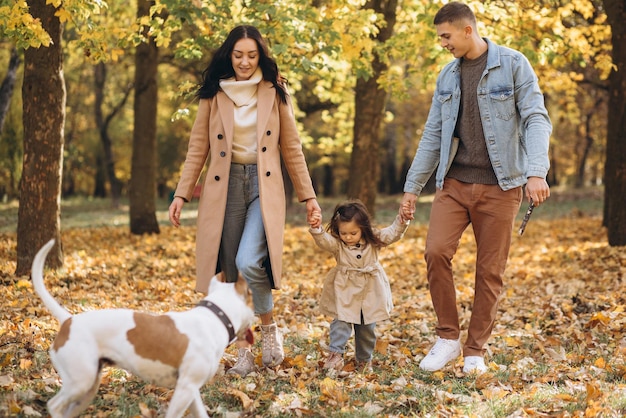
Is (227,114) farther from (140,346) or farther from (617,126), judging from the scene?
(617,126)

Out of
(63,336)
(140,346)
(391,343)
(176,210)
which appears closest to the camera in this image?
(63,336)

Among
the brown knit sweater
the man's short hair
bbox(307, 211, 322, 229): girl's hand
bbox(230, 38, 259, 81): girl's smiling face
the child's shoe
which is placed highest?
the man's short hair

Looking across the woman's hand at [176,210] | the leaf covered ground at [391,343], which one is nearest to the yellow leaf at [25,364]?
the leaf covered ground at [391,343]

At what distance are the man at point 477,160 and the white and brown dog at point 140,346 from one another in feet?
6.46

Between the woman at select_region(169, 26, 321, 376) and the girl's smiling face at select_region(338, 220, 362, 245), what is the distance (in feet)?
0.77

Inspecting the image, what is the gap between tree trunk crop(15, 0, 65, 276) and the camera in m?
8.45

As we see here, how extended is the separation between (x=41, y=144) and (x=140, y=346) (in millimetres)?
5838

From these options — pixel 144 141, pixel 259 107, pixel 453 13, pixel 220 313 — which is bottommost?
pixel 220 313

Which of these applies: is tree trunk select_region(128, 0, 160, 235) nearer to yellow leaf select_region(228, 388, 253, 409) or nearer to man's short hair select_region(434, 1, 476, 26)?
man's short hair select_region(434, 1, 476, 26)

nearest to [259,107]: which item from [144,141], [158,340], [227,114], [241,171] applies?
[227,114]

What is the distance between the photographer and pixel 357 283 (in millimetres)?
A: 5105

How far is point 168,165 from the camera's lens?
33.4m

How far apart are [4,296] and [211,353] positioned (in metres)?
4.72

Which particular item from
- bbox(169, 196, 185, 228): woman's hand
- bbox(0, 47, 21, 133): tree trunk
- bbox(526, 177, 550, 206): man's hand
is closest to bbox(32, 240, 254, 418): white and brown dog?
bbox(169, 196, 185, 228): woman's hand
